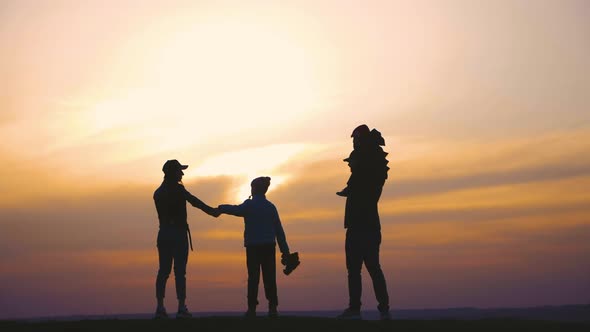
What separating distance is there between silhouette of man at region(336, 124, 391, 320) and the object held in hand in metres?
1.83

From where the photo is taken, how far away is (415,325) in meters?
16.8

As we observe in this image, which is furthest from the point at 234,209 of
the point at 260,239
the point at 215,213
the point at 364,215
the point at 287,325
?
the point at 287,325

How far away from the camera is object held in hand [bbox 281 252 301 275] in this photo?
19844mm

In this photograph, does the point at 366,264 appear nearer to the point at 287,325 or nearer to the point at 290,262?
the point at 290,262

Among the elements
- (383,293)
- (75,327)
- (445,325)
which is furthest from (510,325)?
(75,327)

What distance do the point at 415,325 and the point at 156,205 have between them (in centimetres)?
638

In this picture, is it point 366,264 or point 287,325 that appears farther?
point 366,264

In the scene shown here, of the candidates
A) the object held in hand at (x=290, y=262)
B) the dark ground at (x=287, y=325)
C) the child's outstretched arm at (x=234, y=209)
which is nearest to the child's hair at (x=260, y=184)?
the child's outstretched arm at (x=234, y=209)

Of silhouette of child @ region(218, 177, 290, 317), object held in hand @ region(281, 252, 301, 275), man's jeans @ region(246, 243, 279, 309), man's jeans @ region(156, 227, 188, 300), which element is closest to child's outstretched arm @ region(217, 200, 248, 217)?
silhouette of child @ region(218, 177, 290, 317)

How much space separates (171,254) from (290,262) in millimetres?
2815

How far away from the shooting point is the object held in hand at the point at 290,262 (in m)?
19.8

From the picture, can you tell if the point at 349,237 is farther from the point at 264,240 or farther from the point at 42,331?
the point at 42,331

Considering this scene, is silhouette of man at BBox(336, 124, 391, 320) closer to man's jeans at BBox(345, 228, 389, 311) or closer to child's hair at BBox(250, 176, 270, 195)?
man's jeans at BBox(345, 228, 389, 311)

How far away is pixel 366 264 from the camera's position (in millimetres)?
18328
